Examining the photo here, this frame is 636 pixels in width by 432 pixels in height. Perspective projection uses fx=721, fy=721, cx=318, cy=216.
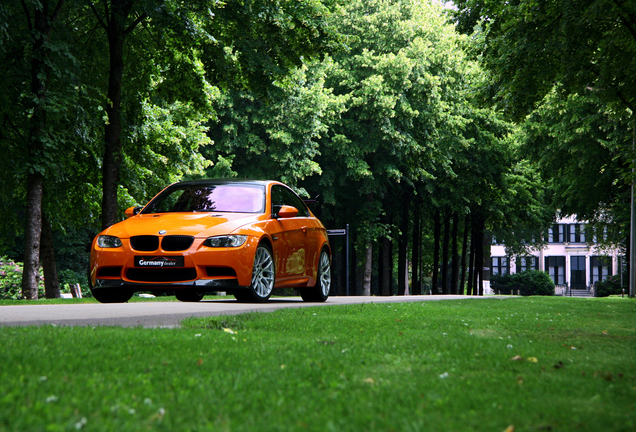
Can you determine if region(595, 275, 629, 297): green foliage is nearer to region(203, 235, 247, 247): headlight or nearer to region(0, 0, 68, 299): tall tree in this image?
region(0, 0, 68, 299): tall tree

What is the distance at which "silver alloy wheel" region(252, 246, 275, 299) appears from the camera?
1002 centimetres

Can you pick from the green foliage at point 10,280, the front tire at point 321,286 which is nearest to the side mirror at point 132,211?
the front tire at point 321,286

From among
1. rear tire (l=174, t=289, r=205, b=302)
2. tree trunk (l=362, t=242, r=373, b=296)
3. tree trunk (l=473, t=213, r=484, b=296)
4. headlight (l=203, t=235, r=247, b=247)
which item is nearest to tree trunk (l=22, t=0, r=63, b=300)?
rear tire (l=174, t=289, r=205, b=302)

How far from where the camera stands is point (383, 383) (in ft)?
12.1

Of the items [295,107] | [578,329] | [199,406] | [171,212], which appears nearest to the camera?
[199,406]

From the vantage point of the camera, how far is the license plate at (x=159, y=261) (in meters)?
9.35

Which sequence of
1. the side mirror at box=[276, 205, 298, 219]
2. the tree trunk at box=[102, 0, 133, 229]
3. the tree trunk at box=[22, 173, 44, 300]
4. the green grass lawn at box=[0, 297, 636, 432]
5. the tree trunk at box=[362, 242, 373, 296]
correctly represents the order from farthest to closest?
the tree trunk at box=[362, 242, 373, 296]
the tree trunk at box=[102, 0, 133, 229]
the tree trunk at box=[22, 173, 44, 300]
the side mirror at box=[276, 205, 298, 219]
the green grass lawn at box=[0, 297, 636, 432]

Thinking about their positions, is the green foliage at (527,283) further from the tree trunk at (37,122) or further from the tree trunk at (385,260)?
the tree trunk at (37,122)

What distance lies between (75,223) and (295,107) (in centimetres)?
940

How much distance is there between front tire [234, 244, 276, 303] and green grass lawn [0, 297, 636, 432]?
386cm

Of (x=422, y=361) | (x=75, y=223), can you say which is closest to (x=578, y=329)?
(x=422, y=361)

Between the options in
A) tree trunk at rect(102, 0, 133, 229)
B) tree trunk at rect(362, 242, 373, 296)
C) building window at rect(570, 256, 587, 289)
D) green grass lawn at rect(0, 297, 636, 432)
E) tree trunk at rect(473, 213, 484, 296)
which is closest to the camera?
green grass lawn at rect(0, 297, 636, 432)

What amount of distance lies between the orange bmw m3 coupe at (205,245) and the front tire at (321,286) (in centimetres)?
94

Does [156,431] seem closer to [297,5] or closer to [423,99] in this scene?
[297,5]
